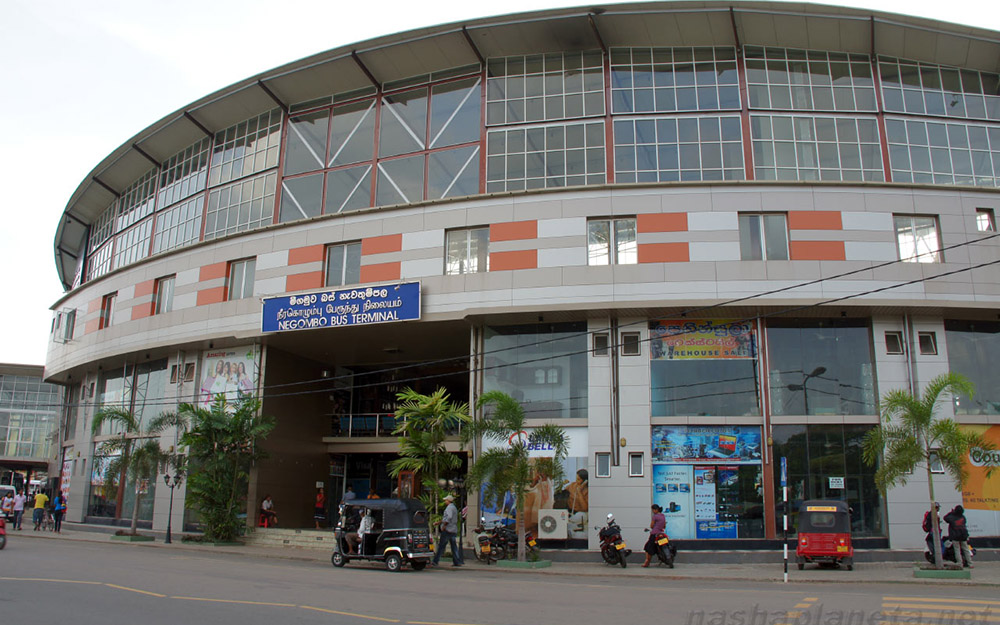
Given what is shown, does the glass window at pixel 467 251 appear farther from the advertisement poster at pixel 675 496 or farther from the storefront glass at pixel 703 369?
the advertisement poster at pixel 675 496

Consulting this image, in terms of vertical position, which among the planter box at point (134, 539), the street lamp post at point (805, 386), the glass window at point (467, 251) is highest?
the glass window at point (467, 251)

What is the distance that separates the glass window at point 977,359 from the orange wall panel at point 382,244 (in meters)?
18.2

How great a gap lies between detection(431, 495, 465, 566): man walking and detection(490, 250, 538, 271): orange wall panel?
8127 millimetres

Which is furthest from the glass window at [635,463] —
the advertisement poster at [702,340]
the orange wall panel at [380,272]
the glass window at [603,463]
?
the orange wall panel at [380,272]

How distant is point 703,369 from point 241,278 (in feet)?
60.0

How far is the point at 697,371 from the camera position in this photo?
24234 mm

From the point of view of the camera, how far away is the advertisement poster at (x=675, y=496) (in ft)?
76.0

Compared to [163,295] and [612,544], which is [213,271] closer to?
[163,295]

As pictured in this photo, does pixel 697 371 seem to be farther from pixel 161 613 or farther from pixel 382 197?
pixel 161 613

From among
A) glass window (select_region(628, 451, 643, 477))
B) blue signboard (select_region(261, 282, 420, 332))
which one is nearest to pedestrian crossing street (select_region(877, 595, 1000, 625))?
glass window (select_region(628, 451, 643, 477))

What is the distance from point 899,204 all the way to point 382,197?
698 inches

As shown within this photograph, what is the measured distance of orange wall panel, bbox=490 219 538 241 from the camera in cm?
2590

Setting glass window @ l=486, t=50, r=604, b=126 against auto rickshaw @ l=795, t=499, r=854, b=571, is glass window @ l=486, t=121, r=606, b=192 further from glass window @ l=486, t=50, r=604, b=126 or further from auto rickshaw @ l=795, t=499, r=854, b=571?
auto rickshaw @ l=795, t=499, r=854, b=571

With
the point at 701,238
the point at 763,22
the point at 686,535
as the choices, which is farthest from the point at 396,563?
the point at 763,22
